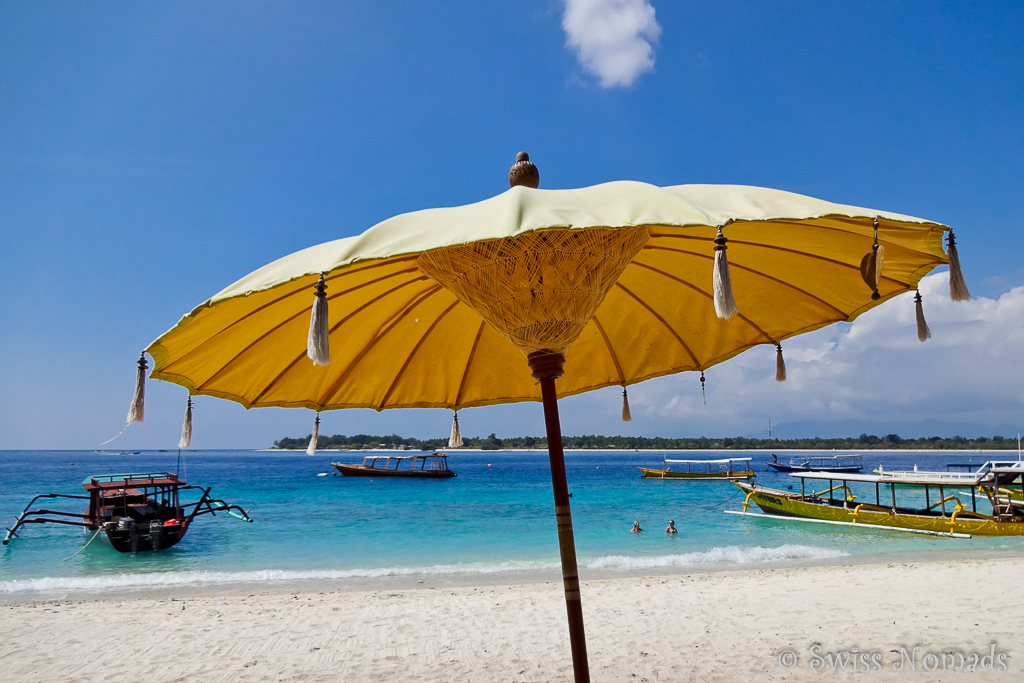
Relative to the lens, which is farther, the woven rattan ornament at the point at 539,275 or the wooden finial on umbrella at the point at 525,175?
the wooden finial on umbrella at the point at 525,175

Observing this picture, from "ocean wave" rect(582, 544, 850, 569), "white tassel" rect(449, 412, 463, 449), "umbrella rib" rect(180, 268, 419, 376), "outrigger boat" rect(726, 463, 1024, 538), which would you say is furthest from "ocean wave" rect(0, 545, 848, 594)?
"umbrella rib" rect(180, 268, 419, 376)

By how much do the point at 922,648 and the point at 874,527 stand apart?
1265 centimetres

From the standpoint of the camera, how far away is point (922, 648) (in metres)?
5.60

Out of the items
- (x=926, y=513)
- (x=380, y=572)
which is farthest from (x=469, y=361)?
(x=926, y=513)

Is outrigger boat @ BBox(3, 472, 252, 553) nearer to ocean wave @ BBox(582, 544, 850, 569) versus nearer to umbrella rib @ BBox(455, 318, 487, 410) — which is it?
ocean wave @ BBox(582, 544, 850, 569)

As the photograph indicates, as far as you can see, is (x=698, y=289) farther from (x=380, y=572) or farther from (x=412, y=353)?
(x=380, y=572)

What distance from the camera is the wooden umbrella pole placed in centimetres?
202

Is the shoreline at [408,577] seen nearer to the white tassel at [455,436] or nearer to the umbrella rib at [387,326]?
the white tassel at [455,436]

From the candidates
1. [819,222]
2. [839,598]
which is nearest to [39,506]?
[839,598]

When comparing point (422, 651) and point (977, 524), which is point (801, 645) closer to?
point (422, 651)

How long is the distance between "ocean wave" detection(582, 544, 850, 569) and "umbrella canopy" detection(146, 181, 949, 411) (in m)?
11.1

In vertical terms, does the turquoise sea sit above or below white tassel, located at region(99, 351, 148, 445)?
below

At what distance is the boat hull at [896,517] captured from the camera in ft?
46.8

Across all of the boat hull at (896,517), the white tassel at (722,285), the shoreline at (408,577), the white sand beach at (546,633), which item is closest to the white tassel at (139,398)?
the white tassel at (722,285)
